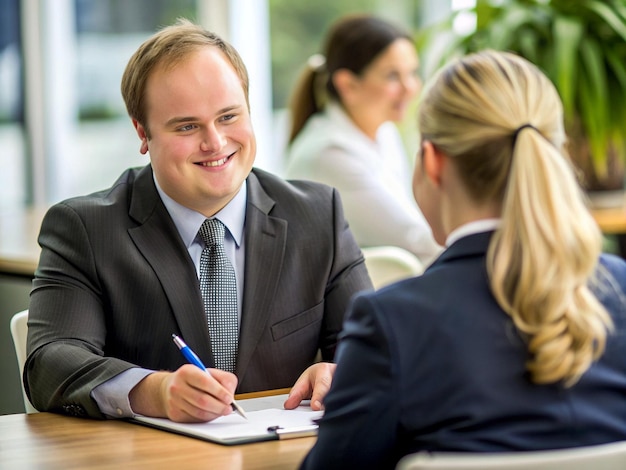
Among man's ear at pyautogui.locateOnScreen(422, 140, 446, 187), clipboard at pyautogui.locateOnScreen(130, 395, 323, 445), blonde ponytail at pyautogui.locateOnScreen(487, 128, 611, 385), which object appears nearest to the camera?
blonde ponytail at pyautogui.locateOnScreen(487, 128, 611, 385)

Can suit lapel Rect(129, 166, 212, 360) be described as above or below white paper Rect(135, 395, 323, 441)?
above

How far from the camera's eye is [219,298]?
1963 mm

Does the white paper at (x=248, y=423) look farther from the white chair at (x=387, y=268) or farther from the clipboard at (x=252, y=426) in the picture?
the white chair at (x=387, y=268)

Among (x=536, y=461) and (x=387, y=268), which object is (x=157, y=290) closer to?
(x=387, y=268)

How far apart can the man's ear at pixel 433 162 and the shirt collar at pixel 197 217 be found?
719 mm

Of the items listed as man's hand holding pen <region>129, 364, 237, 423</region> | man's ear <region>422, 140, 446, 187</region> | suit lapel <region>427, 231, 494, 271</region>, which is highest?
man's ear <region>422, 140, 446, 187</region>

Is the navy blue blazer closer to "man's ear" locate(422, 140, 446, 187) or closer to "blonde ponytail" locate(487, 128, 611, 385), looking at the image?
"blonde ponytail" locate(487, 128, 611, 385)

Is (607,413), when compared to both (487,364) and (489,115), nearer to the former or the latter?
(487,364)

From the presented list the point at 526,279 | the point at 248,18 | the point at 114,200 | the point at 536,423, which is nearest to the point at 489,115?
the point at 526,279

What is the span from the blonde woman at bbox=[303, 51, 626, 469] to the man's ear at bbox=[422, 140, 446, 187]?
5cm

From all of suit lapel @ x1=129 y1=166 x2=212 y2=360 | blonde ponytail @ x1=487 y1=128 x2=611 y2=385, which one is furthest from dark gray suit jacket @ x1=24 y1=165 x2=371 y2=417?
blonde ponytail @ x1=487 y1=128 x2=611 y2=385

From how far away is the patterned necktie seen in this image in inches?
76.8

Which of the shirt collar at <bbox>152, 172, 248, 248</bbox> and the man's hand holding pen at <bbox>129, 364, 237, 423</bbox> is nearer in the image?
the man's hand holding pen at <bbox>129, 364, 237, 423</bbox>

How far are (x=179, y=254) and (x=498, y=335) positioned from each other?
2.80ft
